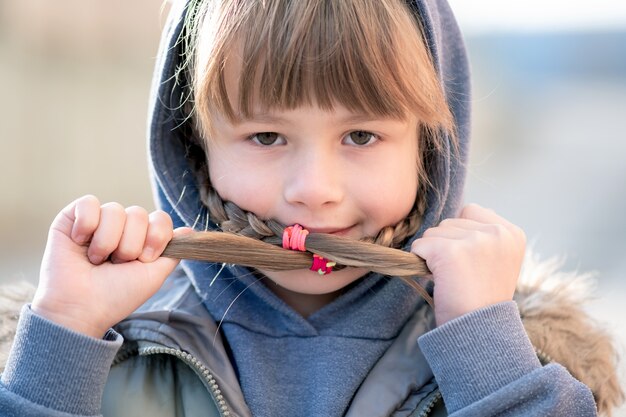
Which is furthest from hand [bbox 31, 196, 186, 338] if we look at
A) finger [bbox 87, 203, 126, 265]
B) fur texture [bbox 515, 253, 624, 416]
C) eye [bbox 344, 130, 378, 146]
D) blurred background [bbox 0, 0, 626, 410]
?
blurred background [bbox 0, 0, 626, 410]

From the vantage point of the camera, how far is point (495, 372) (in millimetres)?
1597

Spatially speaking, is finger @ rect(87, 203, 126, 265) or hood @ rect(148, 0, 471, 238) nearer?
finger @ rect(87, 203, 126, 265)

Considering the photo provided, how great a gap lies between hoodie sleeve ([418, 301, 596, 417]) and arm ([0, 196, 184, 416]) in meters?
0.55

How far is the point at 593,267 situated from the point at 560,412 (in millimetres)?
3382

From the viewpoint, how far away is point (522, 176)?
253 inches

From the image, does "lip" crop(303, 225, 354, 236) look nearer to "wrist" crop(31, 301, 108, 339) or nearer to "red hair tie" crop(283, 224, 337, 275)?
"red hair tie" crop(283, 224, 337, 275)

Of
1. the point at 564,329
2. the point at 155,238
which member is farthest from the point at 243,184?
the point at 564,329

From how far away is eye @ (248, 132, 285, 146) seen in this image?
1710mm

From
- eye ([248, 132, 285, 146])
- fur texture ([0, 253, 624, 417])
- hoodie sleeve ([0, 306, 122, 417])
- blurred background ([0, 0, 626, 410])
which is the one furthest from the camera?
blurred background ([0, 0, 626, 410])

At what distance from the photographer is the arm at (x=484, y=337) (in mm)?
1565

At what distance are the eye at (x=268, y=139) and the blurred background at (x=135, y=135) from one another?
→ 3.12 m

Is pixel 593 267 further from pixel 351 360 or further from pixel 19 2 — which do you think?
pixel 19 2

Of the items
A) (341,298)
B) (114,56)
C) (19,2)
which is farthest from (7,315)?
(114,56)

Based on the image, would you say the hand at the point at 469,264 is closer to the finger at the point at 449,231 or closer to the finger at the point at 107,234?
the finger at the point at 449,231
